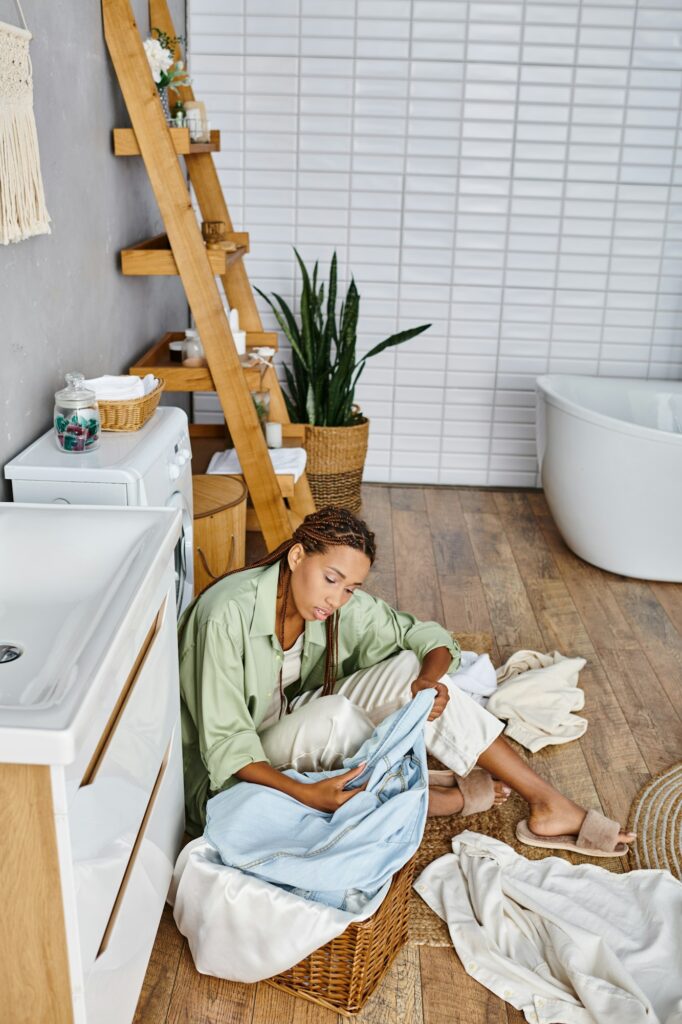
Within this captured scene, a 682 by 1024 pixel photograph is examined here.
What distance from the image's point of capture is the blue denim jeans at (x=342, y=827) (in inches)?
69.7

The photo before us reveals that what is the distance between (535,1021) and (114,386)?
1.63 m

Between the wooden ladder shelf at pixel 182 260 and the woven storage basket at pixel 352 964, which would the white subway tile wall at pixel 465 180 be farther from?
the woven storage basket at pixel 352 964

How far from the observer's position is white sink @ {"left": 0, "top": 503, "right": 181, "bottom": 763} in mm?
Result: 1255

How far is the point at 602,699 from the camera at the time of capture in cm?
292

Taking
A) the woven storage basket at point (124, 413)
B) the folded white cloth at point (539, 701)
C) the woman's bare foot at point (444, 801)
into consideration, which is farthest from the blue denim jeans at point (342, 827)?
the woven storage basket at point (124, 413)

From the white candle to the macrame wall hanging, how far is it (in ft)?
4.97

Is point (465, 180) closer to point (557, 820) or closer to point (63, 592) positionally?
point (557, 820)

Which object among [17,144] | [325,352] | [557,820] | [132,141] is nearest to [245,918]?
[557,820]

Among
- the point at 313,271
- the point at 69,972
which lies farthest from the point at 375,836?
the point at 313,271

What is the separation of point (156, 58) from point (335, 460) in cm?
163

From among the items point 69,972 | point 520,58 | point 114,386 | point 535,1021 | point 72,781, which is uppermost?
point 520,58

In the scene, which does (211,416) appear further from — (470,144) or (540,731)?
(540,731)

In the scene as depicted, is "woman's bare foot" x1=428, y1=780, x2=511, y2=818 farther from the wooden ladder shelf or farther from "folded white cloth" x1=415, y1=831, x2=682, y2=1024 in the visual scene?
the wooden ladder shelf

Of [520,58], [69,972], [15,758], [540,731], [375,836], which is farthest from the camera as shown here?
[520,58]
